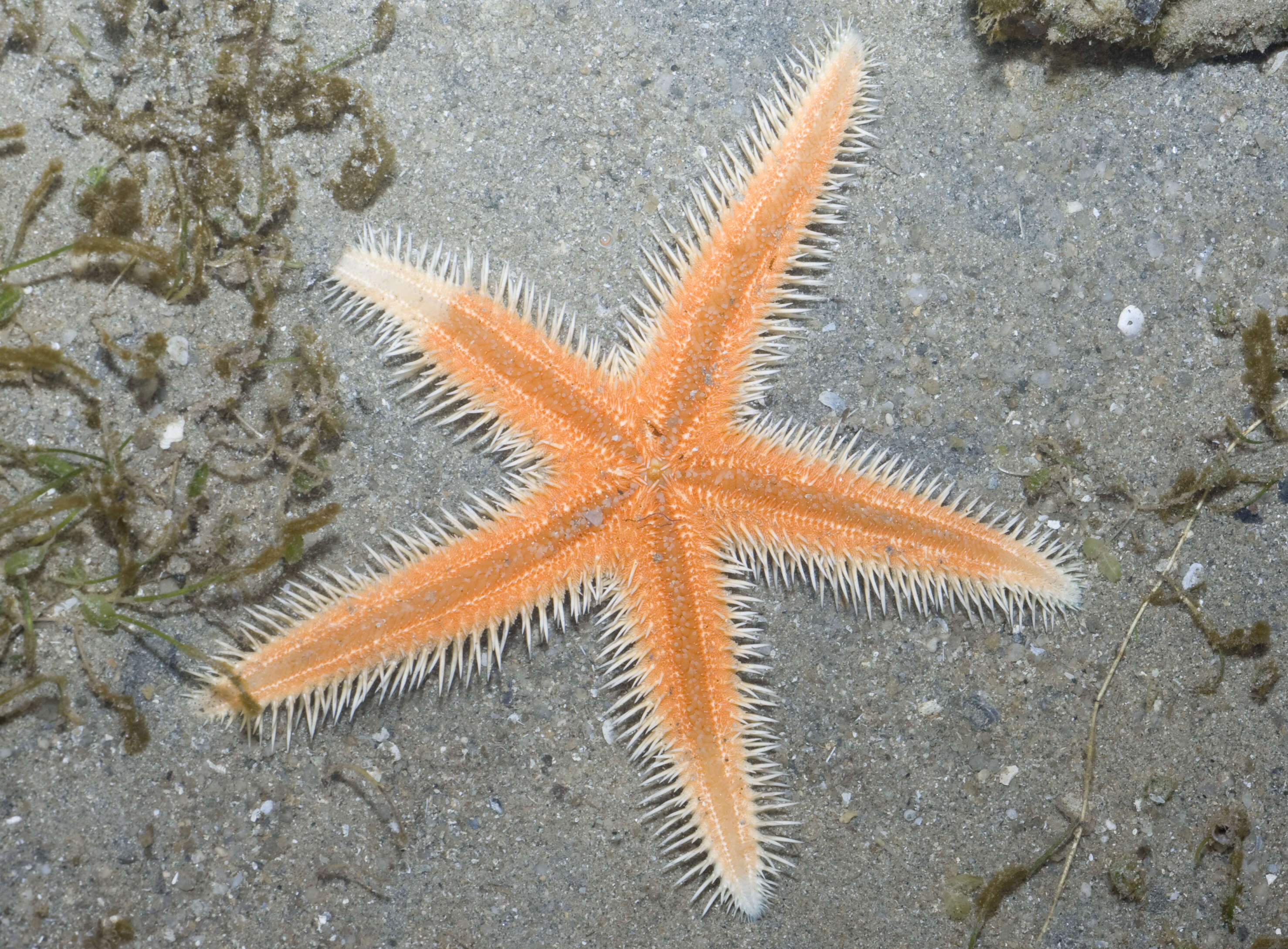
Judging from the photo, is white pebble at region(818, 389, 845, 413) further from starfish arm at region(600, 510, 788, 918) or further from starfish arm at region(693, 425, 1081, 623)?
starfish arm at region(600, 510, 788, 918)

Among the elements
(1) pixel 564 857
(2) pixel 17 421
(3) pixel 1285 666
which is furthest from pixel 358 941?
(3) pixel 1285 666

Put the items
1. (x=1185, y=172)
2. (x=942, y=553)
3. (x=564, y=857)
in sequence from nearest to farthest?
(x=942, y=553), (x=564, y=857), (x=1185, y=172)

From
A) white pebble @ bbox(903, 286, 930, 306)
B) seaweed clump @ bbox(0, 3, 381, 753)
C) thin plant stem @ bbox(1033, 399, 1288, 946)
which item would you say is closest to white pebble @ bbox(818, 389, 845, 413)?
white pebble @ bbox(903, 286, 930, 306)

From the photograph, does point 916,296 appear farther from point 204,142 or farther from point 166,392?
point 166,392

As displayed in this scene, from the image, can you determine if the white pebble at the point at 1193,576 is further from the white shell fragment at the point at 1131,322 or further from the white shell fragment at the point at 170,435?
the white shell fragment at the point at 170,435

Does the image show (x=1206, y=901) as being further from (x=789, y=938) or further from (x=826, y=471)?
(x=826, y=471)

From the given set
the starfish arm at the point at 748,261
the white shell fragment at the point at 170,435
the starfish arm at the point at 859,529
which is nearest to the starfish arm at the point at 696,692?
the starfish arm at the point at 859,529
